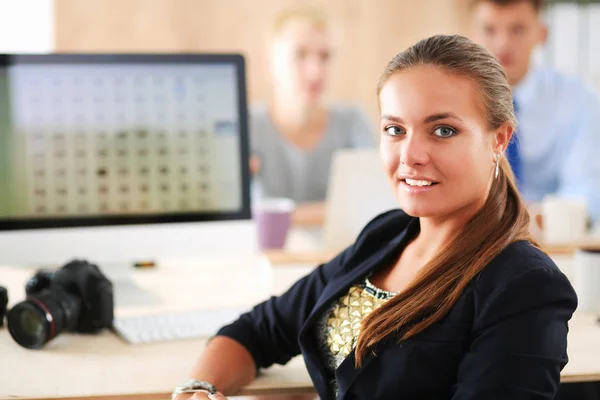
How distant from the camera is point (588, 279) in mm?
1630

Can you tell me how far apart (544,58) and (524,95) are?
32.8 inches

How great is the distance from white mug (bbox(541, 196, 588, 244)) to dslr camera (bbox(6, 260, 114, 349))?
48.1 inches

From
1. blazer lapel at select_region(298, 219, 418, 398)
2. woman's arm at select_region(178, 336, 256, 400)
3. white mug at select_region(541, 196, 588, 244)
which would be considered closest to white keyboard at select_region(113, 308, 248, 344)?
woman's arm at select_region(178, 336, 256, 400)

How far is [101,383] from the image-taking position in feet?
4.09

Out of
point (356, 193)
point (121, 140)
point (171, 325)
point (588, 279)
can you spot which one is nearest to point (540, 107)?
point (356, 193)

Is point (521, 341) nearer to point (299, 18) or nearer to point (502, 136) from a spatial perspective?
point (502, 136)

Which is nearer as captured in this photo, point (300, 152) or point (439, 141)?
point (439, 141)

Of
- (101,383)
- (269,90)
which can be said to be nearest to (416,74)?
(101,383)

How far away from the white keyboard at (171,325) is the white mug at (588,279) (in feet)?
2.25

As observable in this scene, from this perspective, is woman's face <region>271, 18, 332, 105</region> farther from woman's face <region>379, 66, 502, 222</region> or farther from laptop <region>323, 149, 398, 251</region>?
woman's face <region>379, 66, 502, 222</region>

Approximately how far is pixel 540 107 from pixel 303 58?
957mm

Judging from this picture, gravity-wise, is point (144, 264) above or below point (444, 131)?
below

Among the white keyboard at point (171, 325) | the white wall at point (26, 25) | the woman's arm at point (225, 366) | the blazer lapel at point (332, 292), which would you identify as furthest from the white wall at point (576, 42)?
the woman's arm at point (225, 366)

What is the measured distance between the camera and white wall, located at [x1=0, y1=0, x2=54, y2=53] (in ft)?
11.6
